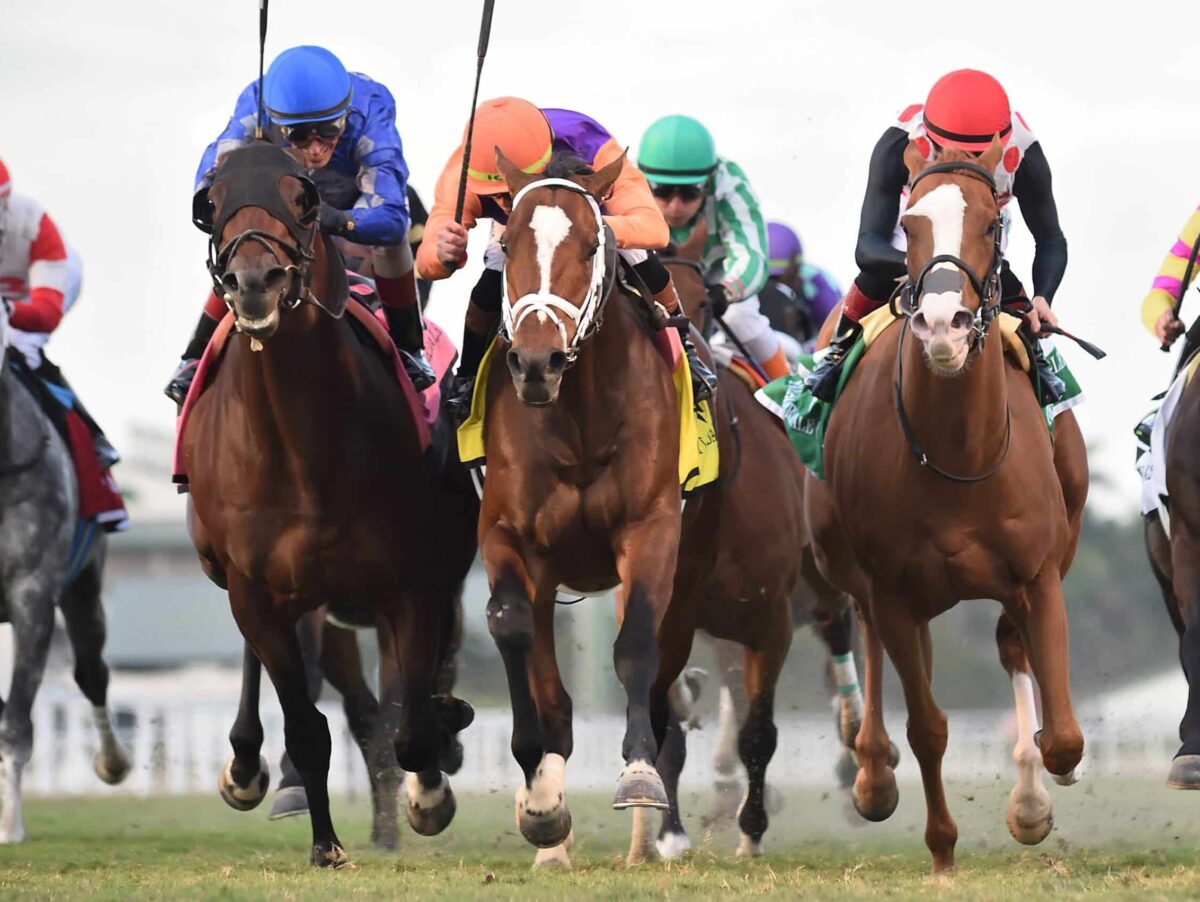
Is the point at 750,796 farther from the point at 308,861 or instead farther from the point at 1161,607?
the point at 1161,607

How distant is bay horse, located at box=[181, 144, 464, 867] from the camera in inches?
A: 329

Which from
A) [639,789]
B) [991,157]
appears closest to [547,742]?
[639,789]

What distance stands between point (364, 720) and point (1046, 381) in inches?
141

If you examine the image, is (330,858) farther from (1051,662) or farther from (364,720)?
(1051,662)

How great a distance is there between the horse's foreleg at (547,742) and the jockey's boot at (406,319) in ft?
4.64

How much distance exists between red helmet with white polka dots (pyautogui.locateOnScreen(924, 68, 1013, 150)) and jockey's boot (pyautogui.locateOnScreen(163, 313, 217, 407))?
307 centimetres

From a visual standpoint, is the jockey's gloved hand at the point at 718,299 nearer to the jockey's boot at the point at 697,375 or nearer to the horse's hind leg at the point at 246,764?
the jockey's boot at the point at 697,375

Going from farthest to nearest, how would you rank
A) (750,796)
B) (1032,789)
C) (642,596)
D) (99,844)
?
(99,844) → (750,796) → (1032,789) → (642,596)

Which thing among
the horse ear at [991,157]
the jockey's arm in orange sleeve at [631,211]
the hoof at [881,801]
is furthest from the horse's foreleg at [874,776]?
the horse ear at [991,157]

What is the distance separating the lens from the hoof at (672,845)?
31.6 ft

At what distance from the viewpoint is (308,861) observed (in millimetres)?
9336

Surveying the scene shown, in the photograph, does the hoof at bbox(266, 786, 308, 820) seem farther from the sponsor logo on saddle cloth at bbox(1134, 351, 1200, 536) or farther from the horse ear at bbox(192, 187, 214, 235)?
the sponsor logo on saddle cloth at bbox(1134, 351, 1200, 536)

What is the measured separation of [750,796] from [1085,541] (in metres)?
17.9

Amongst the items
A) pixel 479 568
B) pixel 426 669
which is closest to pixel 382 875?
pixel 426 669
